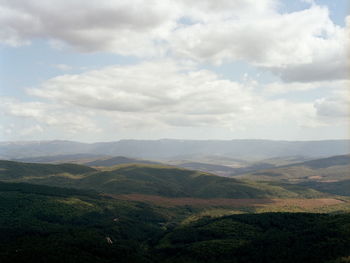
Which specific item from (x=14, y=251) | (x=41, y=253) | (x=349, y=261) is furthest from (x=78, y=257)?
(x=349, y=261)

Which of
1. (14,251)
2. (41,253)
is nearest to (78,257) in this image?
(41,253)

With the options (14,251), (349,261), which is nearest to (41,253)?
(14,251)

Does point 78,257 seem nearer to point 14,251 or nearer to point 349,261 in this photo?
point 14,251

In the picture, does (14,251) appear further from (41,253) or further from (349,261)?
(349,261)

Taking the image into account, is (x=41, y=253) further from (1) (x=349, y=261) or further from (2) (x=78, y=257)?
(1) (x=349, y=261)
